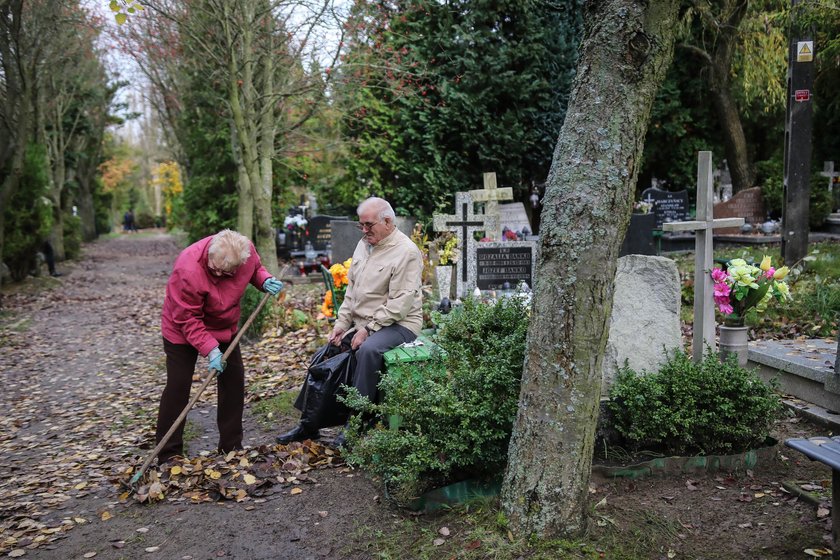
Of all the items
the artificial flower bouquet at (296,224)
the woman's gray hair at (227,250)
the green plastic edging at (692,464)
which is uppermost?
the artificial flower bouquet at (296,224)

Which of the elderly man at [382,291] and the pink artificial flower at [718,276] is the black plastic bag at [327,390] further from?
the pink artificial flower at [718,276]

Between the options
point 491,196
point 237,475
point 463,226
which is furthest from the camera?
point 491,196

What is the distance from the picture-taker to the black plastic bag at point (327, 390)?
4.93 meters

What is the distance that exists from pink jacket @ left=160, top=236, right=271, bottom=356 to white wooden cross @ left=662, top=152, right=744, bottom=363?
3438 mm

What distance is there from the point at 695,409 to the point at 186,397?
11.6 ft

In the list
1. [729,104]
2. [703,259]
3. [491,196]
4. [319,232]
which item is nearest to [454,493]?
[703,259]

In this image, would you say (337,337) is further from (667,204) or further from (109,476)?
(667,204)

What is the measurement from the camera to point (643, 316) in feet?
15.3

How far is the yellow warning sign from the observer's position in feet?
32.3

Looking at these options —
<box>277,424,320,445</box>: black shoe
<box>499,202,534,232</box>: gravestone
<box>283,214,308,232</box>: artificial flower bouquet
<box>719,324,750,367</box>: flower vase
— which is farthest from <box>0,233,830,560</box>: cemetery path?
<box>283,214,308,232</box>: artificial flower bouquet

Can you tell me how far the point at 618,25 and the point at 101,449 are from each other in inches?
208

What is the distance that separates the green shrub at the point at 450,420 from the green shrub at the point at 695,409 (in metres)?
0.88

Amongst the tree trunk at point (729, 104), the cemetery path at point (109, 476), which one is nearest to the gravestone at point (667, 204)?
the tree trunk at point (729, 104)

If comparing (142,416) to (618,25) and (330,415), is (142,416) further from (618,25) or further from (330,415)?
(618,25)
